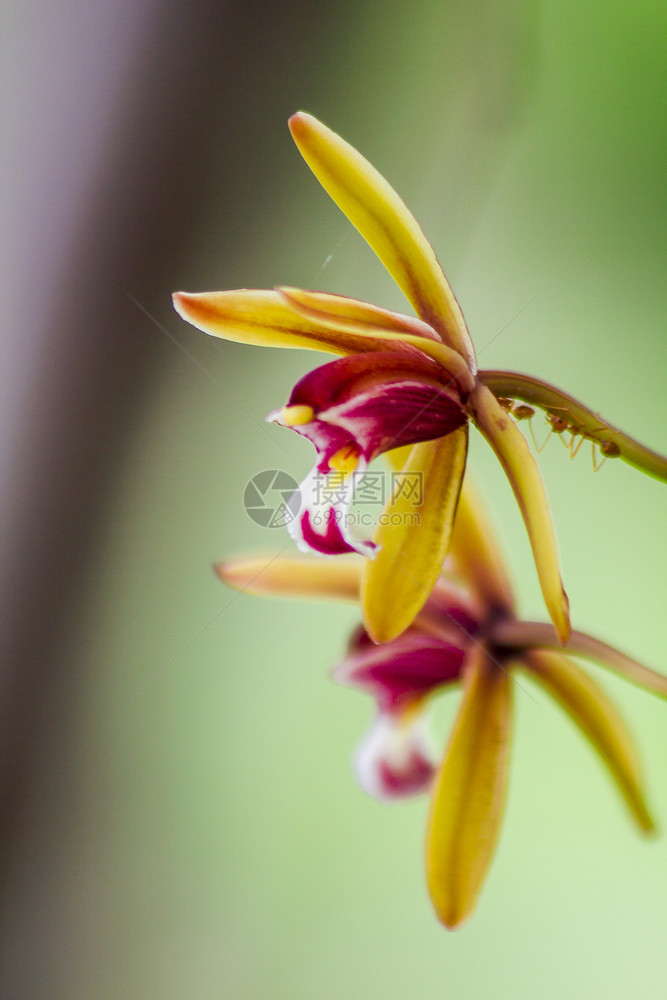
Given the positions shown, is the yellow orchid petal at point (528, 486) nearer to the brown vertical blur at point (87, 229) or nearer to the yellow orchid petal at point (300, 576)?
the yellow orchid petal at point (300, 576)

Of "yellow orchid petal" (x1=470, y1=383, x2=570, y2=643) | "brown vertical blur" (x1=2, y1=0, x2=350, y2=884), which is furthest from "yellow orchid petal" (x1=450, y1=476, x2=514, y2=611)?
"brown vertical blur" (x1=2, y1=0, x2=350, y2=884)

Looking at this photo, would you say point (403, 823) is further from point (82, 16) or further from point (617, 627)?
point (82, 16)

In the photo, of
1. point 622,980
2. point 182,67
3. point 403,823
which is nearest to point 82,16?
point 182,67

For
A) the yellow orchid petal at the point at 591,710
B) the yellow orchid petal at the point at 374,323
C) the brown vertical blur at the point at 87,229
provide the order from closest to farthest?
1. the yellow orchid petal at the point at 374,323
2. the yellow orchid petal at the point at 591,710
3. the brown vertical blur at the point at 87,229

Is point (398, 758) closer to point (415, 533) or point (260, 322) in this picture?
point (415, 533)

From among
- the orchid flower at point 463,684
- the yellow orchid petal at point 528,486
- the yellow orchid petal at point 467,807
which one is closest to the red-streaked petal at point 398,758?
the orchid flower at point 463,684

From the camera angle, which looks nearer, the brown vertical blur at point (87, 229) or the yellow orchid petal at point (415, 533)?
the yellow orchid petal at point (415, 533)
